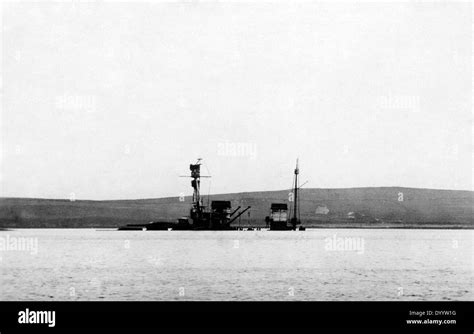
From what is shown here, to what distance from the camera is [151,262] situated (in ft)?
259

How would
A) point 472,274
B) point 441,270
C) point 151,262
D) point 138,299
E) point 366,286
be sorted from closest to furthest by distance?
point 138,299
point 366,286
point 472,274
point 441,270
point 151,262

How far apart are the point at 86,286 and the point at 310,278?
1712cm

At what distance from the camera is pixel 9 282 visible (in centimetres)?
5619
